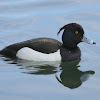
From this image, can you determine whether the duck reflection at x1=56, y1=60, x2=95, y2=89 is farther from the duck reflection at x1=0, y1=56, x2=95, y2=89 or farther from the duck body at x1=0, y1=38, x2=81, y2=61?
the duck body at x1=0, y1=38, x2=81, y2=61

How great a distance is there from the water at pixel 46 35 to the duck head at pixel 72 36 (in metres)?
0.50

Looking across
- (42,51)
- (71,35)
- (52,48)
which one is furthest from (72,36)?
(42,51)

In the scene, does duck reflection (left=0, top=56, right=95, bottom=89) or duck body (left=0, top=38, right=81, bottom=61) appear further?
duck body (left=0, top=38, right=81, bottom=61)

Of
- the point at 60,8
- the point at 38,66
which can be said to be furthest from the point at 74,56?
the point at 60,8

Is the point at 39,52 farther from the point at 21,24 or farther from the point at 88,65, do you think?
the point at 21,24

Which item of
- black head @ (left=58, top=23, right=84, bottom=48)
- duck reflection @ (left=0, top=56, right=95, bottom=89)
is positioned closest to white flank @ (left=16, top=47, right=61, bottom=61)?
duck reflection @ (left=0, top=56, right=95, bottom=89)

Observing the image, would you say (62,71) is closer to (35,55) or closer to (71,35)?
(35,55)

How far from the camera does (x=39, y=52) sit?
924 centimetres

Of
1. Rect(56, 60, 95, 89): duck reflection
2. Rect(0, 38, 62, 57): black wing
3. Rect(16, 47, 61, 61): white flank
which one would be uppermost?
Rect(0, 38, 62, 57): black wing

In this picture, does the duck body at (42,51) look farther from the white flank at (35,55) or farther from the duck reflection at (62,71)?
the duck reflection at (62,71)

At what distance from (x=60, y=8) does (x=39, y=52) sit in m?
4.39

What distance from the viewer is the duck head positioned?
9398 mm

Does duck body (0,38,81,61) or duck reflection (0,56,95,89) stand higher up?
duck body (0,38,81,61)

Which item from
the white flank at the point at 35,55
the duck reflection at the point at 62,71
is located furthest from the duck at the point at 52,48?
the duck reflection at the point at 62,71
